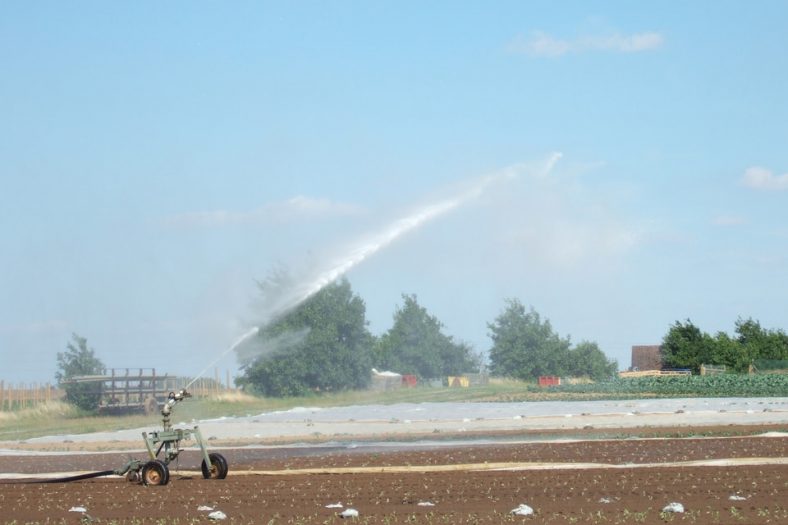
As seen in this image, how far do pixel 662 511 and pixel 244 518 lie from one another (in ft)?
19.0

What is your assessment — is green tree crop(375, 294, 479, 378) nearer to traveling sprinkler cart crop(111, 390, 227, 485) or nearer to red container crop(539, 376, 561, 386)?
red container crop(539, 376, 561, 386)

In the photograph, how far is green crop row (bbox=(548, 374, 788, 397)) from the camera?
2359 inches

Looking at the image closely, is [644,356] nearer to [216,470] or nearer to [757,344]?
[757,344]

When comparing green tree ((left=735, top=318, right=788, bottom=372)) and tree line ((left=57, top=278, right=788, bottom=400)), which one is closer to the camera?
tree line ((left=57, top=278, right=788, bottom=400))

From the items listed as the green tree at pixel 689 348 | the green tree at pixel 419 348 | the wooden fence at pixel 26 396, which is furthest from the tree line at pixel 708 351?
the wooden fence at pixel 26 396

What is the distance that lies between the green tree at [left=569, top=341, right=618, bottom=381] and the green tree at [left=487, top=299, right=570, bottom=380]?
101 centimetres

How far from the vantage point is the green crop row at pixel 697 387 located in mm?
59906

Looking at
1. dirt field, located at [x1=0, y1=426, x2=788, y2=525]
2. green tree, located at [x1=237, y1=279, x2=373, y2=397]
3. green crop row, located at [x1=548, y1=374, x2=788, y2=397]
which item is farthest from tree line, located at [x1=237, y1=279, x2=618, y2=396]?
dirt field, located at [x1=0, y1=426, x2=788, y2=525]

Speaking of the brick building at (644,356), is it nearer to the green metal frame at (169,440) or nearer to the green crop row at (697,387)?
the green crop row at (697,387)

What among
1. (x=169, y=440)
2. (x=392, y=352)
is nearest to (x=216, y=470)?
(x=169, y=440)

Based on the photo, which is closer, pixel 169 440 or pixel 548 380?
pixel 169 440

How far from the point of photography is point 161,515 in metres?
15.8

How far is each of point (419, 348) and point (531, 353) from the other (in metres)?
9.77

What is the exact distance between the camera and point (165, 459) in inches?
806
